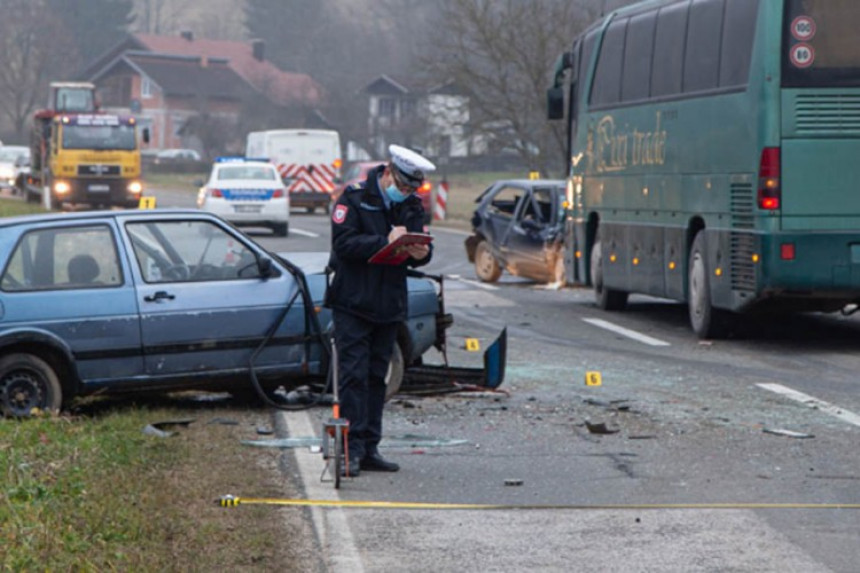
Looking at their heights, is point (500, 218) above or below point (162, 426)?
above

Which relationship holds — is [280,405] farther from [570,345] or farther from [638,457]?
[570,345]

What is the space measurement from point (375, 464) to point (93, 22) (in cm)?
12407

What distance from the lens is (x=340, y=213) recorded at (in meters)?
8.93

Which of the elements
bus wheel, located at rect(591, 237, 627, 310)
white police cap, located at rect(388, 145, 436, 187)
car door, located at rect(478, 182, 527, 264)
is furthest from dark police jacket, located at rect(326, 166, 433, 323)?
car door, located at rect(478, 182, 527, 264)

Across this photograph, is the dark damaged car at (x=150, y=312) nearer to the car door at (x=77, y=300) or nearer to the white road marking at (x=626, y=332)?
the car door at (x=77, y=300)

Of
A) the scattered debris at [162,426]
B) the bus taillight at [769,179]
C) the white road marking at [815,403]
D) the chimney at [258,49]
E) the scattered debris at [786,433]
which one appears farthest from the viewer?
the chimney at [258,49]

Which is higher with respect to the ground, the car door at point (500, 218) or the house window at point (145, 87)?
the house window at point (145, 87)

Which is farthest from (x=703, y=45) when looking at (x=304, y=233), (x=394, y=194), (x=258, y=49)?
(x=258, y=49)

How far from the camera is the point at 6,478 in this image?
811 centimetres

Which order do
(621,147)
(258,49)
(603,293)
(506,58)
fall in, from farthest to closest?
(258,49) < (506,58) < (603,293) < (621,147)

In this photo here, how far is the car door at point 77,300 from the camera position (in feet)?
34.9

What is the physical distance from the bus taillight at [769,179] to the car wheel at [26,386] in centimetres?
718

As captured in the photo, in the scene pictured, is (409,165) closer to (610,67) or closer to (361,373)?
(361,373)

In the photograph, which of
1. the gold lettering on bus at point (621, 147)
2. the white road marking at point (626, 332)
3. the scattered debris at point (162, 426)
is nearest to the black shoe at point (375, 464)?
the scattered debris at point (162, 426)
